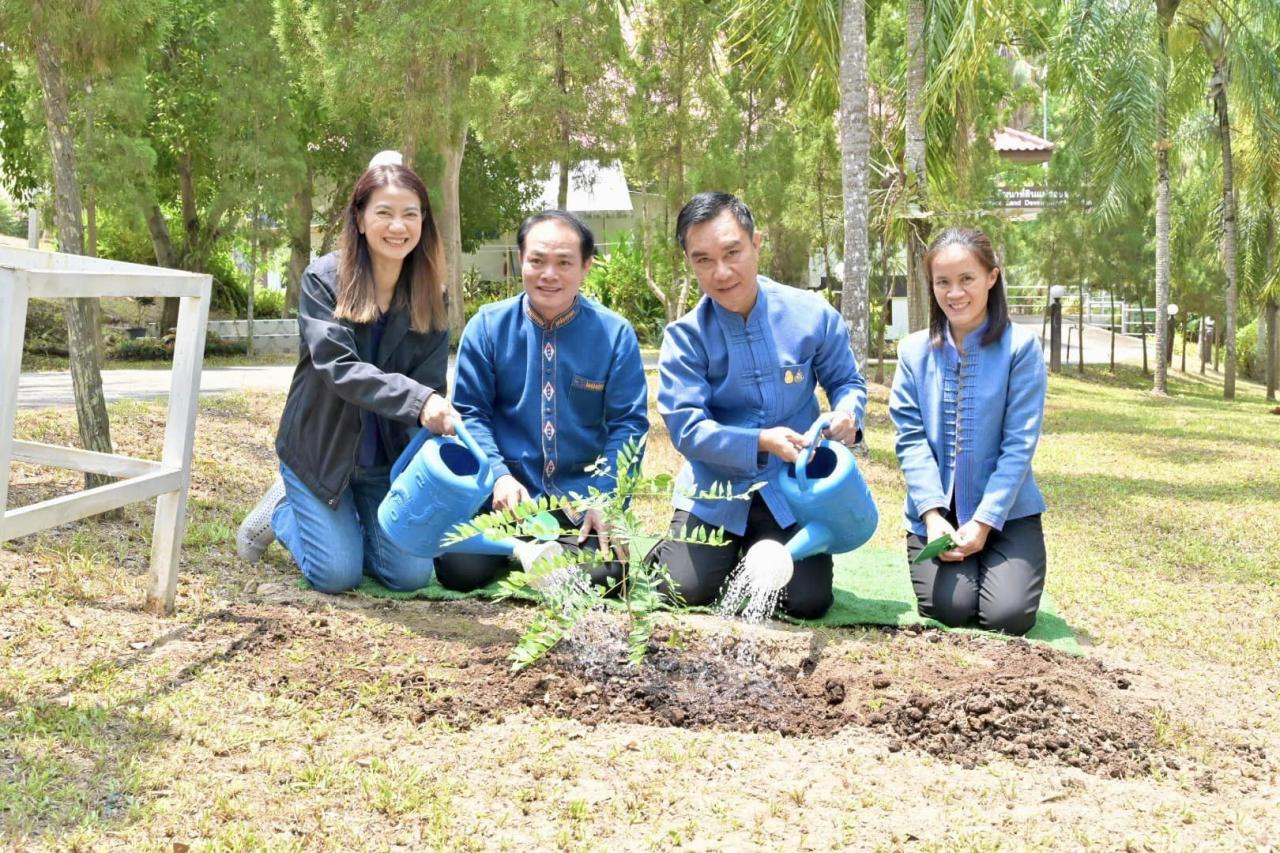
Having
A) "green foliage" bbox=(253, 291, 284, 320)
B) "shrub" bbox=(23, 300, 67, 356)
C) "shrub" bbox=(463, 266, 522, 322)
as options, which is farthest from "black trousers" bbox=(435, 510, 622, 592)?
"shrub" bbox=(463, 266, 522, 322)

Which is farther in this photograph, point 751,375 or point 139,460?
point 751,375

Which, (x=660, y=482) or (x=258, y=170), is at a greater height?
(x=258, y=170)

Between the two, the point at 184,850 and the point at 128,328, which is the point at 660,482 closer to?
the point at 184,850

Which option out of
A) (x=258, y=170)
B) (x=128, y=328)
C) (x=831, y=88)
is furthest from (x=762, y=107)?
(x=128, y=328)

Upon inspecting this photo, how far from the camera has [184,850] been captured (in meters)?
2.39

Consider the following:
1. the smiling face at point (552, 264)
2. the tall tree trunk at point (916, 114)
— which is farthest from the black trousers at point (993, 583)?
the tall tree trunk at point (916, 114)

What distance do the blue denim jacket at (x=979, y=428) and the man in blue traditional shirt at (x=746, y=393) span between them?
0.30 m

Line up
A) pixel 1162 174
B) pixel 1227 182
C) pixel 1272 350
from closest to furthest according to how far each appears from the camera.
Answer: pixel 1162 174
pixel 1227 182
pixel 1272 350

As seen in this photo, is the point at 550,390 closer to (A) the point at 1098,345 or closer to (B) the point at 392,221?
(B) the point at 392,221

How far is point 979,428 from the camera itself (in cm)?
426

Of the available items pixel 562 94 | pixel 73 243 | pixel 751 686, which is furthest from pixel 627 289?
pixel 751 686

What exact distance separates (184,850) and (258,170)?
50.3 ft

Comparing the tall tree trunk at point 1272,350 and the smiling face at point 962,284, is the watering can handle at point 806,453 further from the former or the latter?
the tall tree trunk at point 1272,350

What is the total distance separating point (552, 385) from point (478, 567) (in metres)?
0.71
